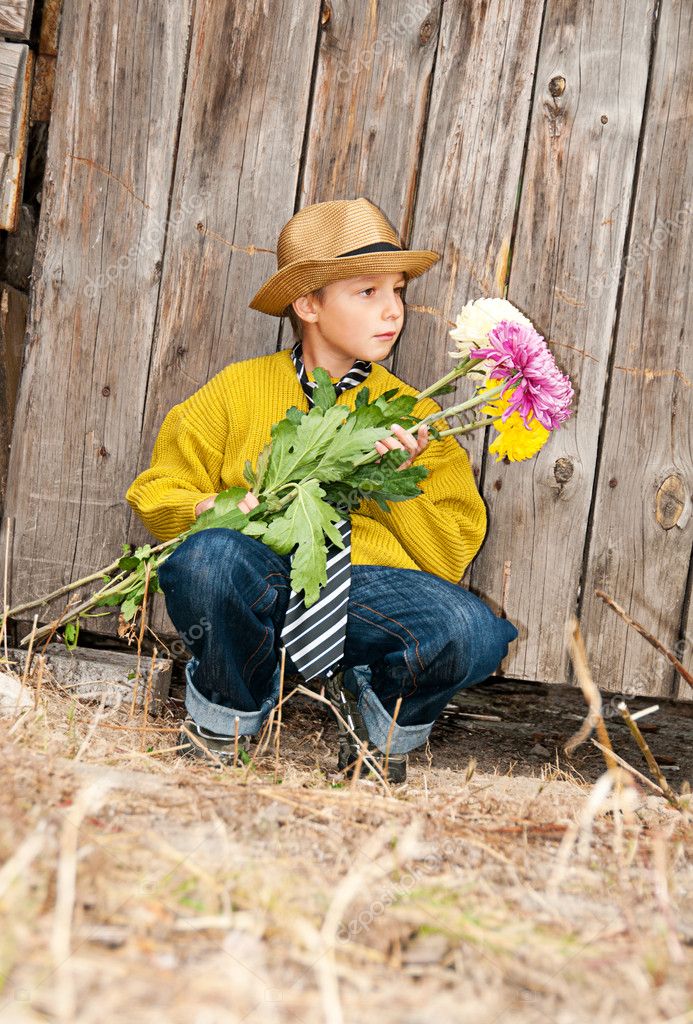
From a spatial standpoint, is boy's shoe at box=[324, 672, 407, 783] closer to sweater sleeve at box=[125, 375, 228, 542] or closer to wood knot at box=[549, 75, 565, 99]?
sweater sleeve at box=[125, 375, 228, 542]

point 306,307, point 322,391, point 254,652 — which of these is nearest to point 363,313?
point 306,307

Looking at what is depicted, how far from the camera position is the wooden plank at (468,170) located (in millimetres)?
2838

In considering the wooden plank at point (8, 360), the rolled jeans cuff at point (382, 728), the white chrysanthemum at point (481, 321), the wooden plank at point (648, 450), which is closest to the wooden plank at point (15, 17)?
the wooden plank at point (8, 360)

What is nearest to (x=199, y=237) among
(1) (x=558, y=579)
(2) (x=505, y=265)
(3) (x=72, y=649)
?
(2) (x=505, y=265)

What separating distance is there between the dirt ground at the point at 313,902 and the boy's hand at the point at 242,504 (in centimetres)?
69

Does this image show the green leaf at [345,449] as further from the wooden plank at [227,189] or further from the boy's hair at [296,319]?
the wooden plank at [227,189]

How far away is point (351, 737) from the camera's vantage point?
2410 mm

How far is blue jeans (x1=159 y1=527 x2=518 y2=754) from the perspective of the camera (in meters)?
2.27

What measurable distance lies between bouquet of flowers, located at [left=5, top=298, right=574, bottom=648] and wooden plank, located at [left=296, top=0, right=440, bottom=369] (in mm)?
764

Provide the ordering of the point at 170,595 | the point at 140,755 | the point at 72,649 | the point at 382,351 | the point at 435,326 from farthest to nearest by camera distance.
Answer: the point at 435,326, the point at 72,649, the point at 382,351, the point at 170,595, the point at 140,755

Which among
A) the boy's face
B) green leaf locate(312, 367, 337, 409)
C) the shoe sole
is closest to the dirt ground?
the shoe sole

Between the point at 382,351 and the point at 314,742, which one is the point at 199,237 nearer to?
the point at 382,351

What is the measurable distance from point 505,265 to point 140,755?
1855 millimetres

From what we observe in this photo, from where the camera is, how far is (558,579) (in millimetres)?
2881
